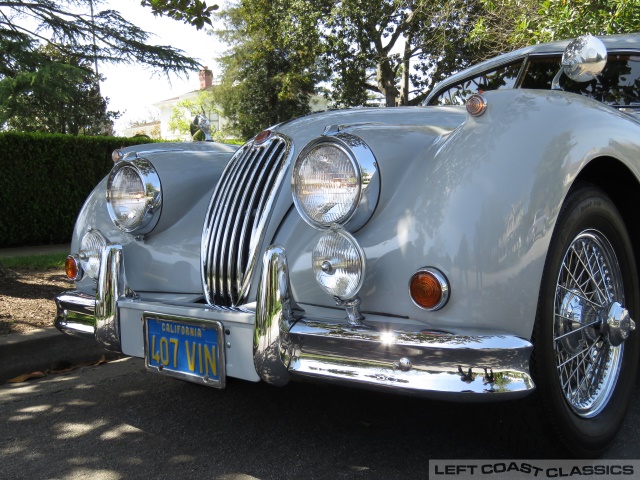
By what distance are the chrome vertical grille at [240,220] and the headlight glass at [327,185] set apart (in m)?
0.32

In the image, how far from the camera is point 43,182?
30.6 feet

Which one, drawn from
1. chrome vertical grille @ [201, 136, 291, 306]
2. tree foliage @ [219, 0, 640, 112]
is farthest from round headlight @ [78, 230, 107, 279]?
tree foliage @ [219, 0, 640, 112]

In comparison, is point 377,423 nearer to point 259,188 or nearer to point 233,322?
point 233,322

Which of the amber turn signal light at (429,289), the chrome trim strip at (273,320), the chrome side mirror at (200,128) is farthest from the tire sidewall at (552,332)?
the chrome side mirror at (200,128)

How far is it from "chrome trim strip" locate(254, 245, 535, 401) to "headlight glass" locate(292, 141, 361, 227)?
0.19 m

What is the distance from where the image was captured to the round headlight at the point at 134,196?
2898 mm

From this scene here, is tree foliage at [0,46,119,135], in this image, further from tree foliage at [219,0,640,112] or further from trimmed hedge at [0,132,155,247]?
tree foliage at [219,0,640,112]

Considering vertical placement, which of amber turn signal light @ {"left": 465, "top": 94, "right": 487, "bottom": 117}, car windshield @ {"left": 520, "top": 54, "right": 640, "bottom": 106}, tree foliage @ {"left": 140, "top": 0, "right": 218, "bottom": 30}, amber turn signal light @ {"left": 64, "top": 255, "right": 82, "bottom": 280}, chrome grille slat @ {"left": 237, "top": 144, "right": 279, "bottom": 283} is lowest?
amber turn signal light @ {"left": 64, "top": 255, "right": 82, "bottom": 280}

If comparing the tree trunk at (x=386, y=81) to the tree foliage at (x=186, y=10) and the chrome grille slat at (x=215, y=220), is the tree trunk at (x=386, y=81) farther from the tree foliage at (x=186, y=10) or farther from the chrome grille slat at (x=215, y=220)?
the chrome grille slat at (x=215, y=220)

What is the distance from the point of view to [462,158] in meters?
2.08

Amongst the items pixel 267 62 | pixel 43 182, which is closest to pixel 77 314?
pixel 43 182

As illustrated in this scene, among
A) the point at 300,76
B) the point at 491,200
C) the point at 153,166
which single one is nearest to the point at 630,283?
the point at 491,200

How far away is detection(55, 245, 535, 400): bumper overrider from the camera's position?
1846 millimetres

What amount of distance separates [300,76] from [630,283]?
23.3 m
